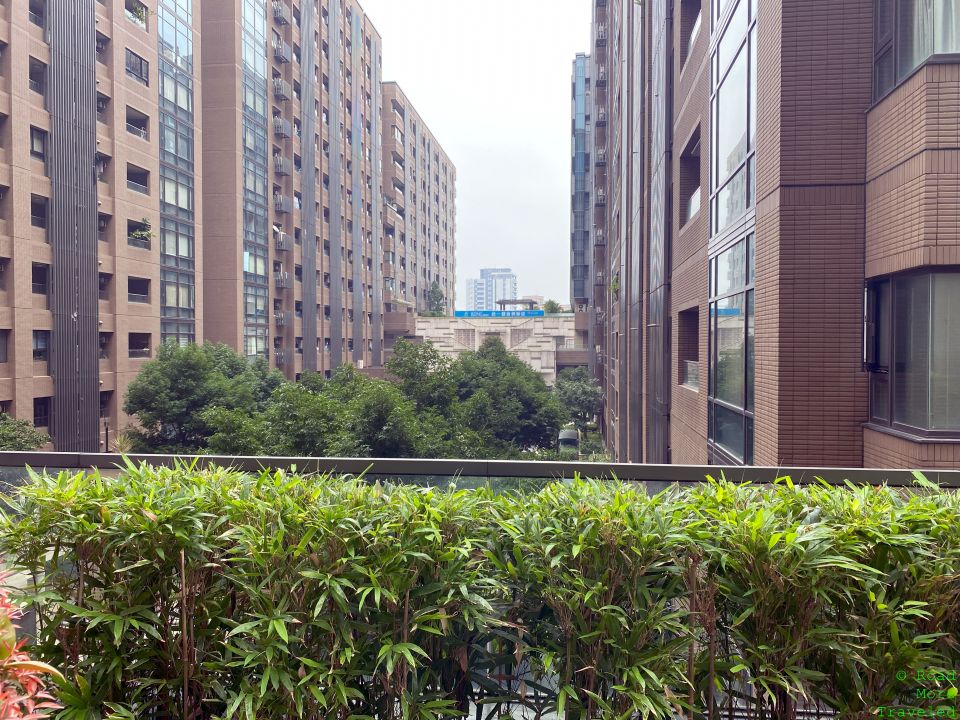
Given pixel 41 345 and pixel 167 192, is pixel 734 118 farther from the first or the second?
pixel 167 192

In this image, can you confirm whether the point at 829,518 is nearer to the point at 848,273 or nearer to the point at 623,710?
the point at 623,710

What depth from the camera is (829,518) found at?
2734mm

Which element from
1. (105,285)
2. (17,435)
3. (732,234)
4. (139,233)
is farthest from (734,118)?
(139,233)

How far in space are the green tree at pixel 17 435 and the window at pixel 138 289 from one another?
1110 cm

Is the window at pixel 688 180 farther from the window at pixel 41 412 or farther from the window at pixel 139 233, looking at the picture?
the window at pixel 139 233

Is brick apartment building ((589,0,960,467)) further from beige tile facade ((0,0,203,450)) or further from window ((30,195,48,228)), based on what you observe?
window ((30,195,48,228))

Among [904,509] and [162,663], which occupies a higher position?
[904,509]

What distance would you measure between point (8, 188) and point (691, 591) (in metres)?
31.2

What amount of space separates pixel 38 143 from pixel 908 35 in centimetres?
3171

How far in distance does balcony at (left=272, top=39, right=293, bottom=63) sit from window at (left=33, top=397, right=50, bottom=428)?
105 feet

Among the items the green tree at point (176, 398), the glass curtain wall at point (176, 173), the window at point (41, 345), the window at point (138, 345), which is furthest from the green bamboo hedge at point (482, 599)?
the glass curtain wall at point (176, 173)

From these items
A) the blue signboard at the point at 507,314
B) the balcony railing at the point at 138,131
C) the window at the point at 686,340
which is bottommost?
the window at the point at 686,340

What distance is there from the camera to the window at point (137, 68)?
34469mm

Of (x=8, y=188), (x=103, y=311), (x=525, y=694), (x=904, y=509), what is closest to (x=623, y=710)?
(x=525, y=694)
